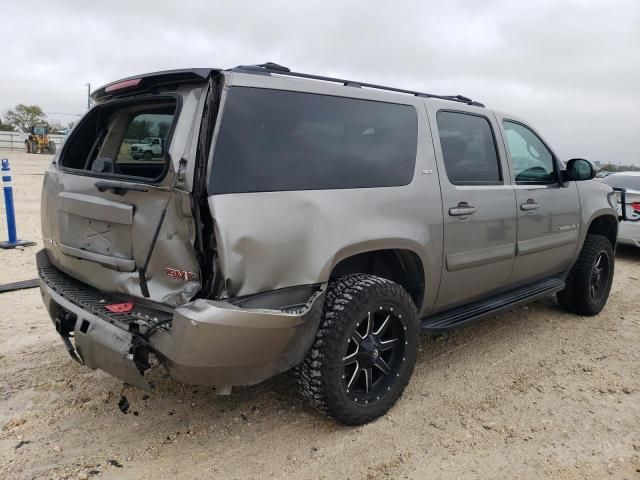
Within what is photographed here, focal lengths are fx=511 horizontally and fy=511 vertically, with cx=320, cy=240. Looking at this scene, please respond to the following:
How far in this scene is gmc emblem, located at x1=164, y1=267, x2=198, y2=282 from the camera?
7.78ft

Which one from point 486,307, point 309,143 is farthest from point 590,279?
point 309,143

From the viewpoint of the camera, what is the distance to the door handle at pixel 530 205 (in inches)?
155

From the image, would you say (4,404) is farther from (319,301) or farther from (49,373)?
(319,301)

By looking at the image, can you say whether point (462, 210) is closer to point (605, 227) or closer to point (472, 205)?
point (472, 205)

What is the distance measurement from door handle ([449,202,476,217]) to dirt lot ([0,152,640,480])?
1.17 m

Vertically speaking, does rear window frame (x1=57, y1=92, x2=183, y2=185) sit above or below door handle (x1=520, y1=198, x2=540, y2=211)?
above

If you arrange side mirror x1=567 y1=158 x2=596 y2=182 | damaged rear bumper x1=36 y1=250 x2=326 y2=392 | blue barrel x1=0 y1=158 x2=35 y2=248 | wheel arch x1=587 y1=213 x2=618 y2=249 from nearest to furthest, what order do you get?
damaged rear bumper x1=36 y1=250 x2=326 y2=392, side mirror x1=567 y1=158 x2=596 y2=182, wheel arch x1=587 y1=213 x2=618 y2=249, blue barrel x1=0 y1=158 x2=35 y2=248

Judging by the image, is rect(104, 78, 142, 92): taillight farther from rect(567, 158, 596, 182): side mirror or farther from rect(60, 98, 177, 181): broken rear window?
rect(567, 158, 596, 182): side mirror

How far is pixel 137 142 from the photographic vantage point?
3527mm

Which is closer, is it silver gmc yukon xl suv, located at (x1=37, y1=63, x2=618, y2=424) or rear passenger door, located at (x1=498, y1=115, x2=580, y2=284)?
silver gmc yukon xl suv, located at (x1=37, y1=63, x2=618, y2=424)

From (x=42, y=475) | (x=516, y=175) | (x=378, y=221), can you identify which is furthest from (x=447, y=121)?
(x=42, y=475)

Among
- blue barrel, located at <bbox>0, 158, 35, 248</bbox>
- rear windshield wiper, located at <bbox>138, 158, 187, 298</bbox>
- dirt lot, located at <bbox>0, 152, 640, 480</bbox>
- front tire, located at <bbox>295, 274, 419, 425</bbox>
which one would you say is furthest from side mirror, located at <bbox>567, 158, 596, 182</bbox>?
blue barrel, located at <bbox>0, 158, 35, 248</bbox>

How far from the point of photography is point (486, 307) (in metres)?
3.79

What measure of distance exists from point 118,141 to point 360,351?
2.19 m
